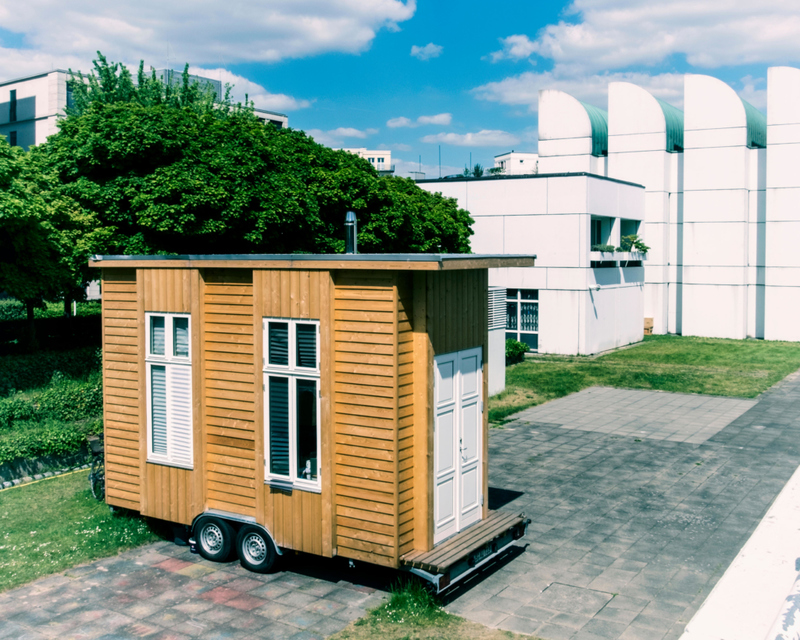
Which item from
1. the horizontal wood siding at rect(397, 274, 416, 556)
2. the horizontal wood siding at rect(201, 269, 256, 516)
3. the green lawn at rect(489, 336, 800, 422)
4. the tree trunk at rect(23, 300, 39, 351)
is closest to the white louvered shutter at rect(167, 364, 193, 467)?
the horizontal wood siding at rect(201, 269, 256, 516)

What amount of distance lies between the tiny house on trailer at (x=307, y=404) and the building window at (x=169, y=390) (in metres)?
0.02

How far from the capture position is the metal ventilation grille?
20906 mm

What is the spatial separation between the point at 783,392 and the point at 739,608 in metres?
16.8

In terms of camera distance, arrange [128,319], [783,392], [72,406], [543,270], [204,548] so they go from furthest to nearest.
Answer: [543,270], [783,392], [72,406], [128,319], [204,548]

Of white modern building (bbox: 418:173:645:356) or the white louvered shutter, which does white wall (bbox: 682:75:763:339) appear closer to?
white modern building (bbox: 418:173:645:356)

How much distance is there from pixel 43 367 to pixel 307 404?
963cm

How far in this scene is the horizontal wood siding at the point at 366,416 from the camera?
27.6 ft

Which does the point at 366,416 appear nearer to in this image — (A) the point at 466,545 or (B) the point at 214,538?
(A) the point at 466,545

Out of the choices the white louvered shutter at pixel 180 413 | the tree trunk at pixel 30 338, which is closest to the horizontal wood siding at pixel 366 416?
the white louvered shutter at pixel 180 413

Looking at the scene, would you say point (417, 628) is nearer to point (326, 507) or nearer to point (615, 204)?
point (326, 507)

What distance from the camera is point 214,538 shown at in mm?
9812

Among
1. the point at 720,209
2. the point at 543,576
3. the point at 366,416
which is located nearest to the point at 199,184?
the point at 366,416

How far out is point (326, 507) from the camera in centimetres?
877

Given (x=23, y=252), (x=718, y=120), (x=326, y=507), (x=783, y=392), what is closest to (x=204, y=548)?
(x=326, y=507)
